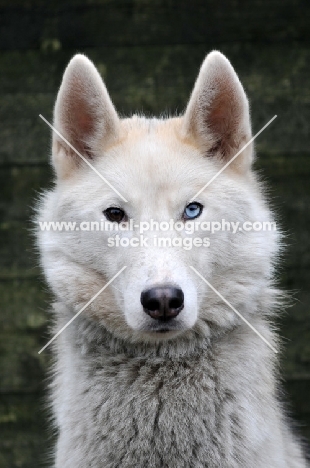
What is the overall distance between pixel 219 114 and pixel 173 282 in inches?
37.9

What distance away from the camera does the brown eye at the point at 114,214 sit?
290 cm

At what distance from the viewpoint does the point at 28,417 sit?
15.0 ft

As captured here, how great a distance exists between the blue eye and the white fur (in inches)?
1.0

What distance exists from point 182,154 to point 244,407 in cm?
113

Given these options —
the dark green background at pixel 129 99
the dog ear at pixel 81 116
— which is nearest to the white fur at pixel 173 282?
the dog ear at pixel 81 116

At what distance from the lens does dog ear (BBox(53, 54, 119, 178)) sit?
2990 mm

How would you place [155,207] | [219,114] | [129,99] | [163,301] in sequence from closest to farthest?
[163,301], [155,207], [219,114], [129,99]

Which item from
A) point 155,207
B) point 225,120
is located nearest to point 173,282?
point 155,207

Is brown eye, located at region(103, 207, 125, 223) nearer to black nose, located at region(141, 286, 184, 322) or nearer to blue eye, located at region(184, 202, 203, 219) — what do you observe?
blue eye, located at region(184, 202, 203, 219)

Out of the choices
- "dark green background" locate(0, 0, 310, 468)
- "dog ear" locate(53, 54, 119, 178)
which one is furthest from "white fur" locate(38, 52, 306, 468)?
"dark green background" locate(0, 0, 310, 468)

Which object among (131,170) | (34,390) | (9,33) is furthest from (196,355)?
(9,33)

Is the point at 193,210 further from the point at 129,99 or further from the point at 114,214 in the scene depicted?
the point at 129,99

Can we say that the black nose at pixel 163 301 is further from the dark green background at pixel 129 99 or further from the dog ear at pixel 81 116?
the dark green background at pixel 129 99

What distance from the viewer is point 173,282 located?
2.55m
